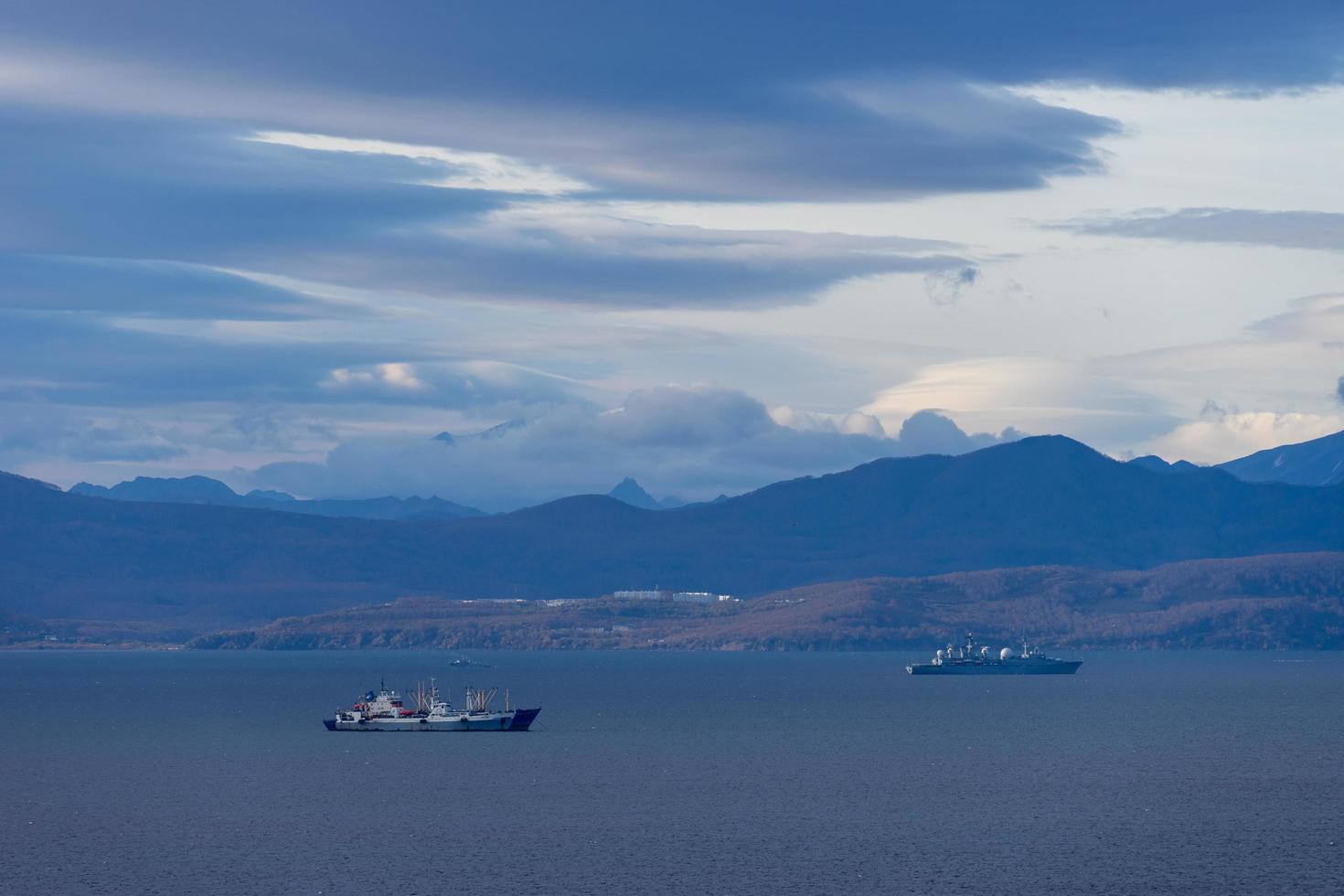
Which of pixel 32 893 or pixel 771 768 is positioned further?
pixel 771 768

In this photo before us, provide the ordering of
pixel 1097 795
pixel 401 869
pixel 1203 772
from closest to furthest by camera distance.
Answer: pixel 401 869 → pixel 1097 795 → pixel 1203 772

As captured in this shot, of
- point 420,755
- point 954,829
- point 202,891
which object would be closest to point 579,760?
point 420,755

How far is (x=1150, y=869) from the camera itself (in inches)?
4082

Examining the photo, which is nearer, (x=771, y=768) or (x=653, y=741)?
(x=771, y=768)

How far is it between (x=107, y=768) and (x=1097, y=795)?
86123mm

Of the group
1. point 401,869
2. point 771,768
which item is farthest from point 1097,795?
point 401,869

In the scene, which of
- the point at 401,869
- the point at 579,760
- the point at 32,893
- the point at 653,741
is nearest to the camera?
the point at 32,893

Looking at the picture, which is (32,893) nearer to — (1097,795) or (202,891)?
(202,891)

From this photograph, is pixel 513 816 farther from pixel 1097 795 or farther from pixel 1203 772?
pixel 1203 772

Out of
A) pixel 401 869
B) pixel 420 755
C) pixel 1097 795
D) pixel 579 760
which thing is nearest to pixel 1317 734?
pixel 1097 795

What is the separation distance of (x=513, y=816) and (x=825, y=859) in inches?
1084

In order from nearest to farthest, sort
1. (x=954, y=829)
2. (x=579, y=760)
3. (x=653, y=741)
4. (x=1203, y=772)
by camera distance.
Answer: (x=954, y=829)
(x=1203, y=772)
(x=579, y=760)
(x=653, y=741)

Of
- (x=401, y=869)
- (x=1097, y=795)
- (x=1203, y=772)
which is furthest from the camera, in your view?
(x=1203, y=772)

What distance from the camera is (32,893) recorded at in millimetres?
98188
